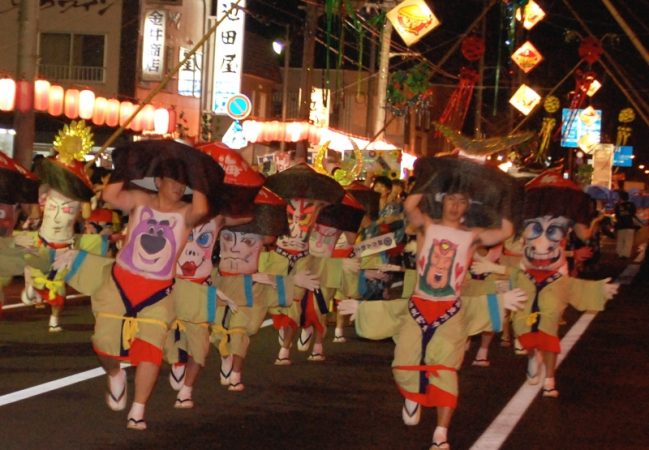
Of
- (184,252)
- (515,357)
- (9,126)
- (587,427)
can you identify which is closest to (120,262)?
(184,252)

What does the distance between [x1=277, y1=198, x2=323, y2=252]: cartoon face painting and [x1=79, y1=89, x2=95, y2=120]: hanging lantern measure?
16.0 meters

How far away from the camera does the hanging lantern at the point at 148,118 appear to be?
30047mm

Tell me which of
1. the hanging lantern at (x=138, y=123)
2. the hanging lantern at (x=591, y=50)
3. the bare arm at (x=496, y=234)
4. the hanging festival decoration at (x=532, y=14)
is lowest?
the bare arm at (x=496, y=234)

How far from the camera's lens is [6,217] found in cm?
984

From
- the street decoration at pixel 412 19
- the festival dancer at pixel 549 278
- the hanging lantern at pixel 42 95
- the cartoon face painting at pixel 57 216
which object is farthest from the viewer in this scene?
the hanging lantern at pixel 42 95

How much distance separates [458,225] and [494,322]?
26.8 inches

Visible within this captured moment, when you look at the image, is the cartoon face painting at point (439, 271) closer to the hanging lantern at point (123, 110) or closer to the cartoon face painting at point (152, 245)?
the cartoon face painting at point (152, 245)

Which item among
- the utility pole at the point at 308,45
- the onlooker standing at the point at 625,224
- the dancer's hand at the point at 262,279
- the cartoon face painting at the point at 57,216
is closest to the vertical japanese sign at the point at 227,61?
the utility pole at the point at 308,45

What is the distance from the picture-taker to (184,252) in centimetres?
888

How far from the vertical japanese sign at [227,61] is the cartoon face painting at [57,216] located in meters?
22.5

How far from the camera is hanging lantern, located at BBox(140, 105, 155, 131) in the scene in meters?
30.0

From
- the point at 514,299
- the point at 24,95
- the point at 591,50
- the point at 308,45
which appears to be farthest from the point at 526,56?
the point at 514,299

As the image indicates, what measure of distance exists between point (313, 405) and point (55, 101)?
1749cm

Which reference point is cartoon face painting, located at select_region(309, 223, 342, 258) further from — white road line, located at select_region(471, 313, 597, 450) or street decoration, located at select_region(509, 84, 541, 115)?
street decoration, located at select_region(509, 84, 541, 115)
